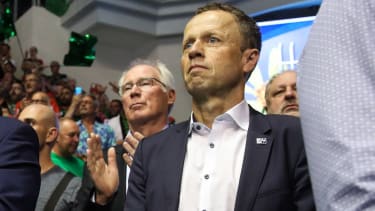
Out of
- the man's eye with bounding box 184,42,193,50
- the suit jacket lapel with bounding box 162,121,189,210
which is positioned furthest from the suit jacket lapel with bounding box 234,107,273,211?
the man's eye with bounding box 184,42,193,50

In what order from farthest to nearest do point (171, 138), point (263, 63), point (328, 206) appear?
point (263, 63), point (171, 138), point (328, 206)

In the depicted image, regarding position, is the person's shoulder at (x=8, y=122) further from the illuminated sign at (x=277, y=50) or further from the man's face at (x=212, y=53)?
the illuminated sign at (x=277, y=50)

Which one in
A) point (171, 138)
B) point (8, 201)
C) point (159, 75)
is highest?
point (159, 75)

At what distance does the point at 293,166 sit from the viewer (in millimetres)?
1073

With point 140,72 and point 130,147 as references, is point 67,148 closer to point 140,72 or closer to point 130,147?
point 140,72

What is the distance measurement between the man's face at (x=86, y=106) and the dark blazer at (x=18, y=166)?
2512 millimetres

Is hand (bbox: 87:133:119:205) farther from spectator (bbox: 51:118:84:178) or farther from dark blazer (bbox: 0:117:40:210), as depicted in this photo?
spectator (bbox: 51:118:84:178)

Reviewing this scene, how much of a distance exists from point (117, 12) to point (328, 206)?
22.1 ft

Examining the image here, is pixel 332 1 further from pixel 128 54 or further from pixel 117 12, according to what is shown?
pixel 128 54

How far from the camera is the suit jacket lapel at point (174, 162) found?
1089 millimetres

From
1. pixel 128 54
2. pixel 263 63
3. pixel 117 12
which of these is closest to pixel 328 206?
pixel 263 63

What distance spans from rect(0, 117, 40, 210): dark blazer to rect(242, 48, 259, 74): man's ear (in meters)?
0.59

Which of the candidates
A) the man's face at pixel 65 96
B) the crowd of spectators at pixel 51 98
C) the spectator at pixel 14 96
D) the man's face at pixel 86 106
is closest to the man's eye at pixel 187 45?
the crowd of spectators at pixel 51 98

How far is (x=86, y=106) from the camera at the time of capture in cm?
377
